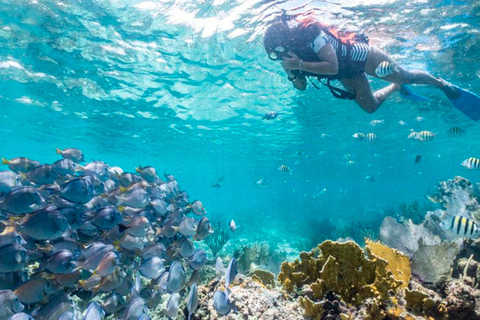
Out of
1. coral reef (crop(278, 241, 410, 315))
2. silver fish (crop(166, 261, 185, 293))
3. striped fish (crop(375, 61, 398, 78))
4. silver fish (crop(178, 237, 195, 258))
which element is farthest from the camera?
striped fish (crop(375, 61, 398, 78))

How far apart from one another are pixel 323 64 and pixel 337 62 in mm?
377

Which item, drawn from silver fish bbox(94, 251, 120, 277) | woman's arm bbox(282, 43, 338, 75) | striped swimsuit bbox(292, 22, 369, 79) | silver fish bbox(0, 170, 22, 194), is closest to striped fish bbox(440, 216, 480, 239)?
woman's arm bbox(282, 43, 338, 75)

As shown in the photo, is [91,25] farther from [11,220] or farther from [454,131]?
[454,131]

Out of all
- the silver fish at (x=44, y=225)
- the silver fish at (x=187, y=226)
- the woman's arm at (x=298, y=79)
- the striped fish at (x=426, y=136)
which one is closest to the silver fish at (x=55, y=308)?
the silver fish at (x=44, y=225)

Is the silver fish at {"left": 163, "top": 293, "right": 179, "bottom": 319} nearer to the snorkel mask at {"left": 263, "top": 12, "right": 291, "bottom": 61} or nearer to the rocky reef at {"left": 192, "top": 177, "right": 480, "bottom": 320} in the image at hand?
the rocky reef at {"left": 192, "top": 177, "right": 480, "bottom": 320}

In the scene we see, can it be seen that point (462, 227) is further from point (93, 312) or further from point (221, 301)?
point (93, 312)

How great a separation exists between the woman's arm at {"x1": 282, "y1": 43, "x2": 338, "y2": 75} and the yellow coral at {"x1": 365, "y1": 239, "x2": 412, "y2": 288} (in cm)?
345

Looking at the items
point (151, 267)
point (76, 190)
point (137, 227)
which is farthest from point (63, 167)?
point (151, 267)

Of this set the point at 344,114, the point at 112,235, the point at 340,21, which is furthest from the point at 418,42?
the point at 112,235

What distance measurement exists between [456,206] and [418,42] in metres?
8.21

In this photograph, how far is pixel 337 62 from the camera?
5691 millimetres

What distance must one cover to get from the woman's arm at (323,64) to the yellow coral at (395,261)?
345 cm

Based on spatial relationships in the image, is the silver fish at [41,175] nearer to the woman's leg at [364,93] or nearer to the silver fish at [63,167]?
the silver fish at [63,167]

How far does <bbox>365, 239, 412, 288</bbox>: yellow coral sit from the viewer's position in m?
3.39
